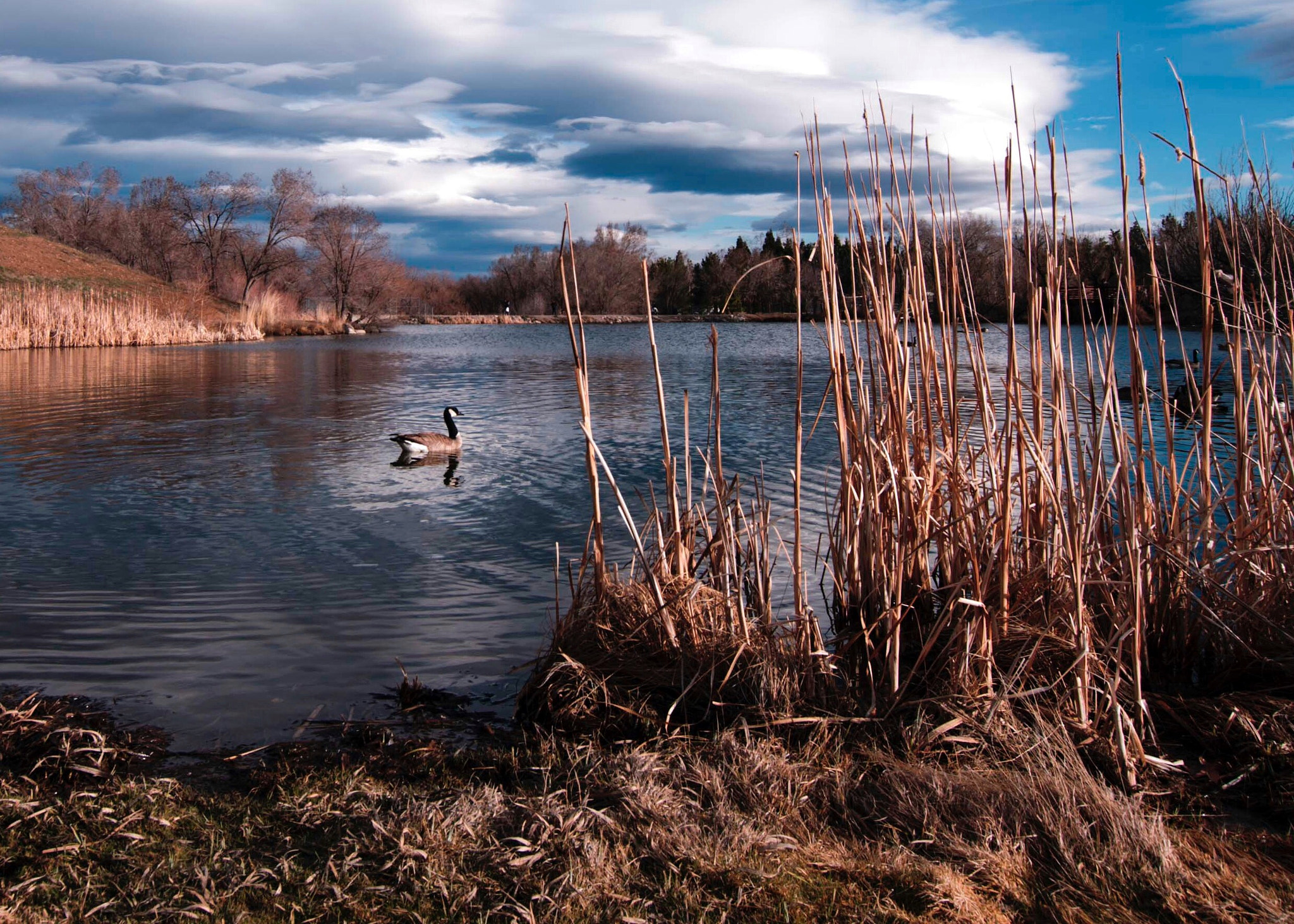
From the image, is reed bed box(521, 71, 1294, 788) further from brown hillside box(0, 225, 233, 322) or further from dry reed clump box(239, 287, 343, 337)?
brown hillside box(0, 225, 233, 322)

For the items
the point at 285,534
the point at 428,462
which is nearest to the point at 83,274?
the point at 428,462

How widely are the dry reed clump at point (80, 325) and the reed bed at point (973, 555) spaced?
28.5 m

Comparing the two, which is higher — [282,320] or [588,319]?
[588,319]

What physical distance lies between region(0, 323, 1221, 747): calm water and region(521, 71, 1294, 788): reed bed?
87 centimetres

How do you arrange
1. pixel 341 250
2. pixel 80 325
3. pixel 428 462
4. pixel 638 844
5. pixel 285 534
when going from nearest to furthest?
1. pixel 638 844
2. pixel 285 534
3. pixel 428 462
4. pixel 80 325
5. pixel 341 250

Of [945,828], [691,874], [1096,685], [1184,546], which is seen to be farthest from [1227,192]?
[691,874]

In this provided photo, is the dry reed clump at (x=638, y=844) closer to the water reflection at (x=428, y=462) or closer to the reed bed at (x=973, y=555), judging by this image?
the reed bed at (x=973, y=555)

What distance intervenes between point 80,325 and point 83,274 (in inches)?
644

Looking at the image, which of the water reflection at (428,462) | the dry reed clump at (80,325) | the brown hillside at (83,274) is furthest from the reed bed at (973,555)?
the brown hillside at (83,274)

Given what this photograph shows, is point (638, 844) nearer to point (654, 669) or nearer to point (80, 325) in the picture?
point (654, 669)

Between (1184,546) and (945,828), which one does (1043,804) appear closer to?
(945,828)

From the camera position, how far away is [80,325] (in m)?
27.8

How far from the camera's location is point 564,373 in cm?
2269

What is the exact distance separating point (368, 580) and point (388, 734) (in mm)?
2688
